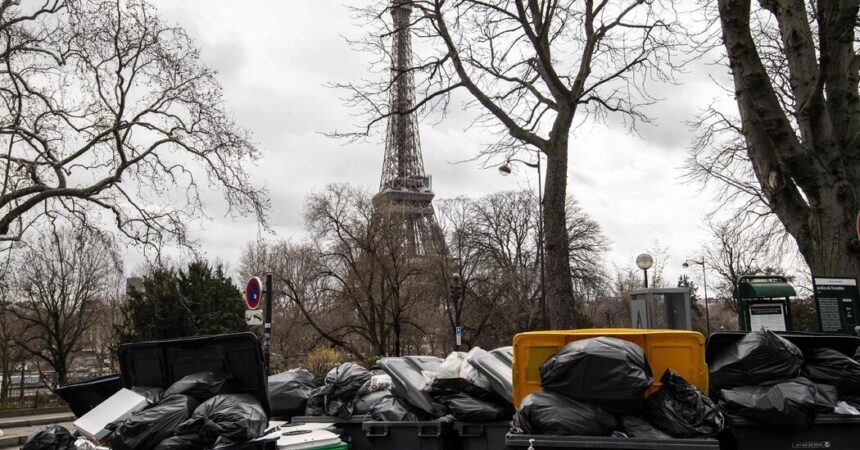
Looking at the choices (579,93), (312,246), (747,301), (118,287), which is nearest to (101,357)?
(118,287)

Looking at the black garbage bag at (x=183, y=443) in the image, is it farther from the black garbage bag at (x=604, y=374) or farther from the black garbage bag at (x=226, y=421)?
the black garbage bag at (x=604, y=374)

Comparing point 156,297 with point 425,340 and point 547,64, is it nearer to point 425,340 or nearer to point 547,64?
point 547,64

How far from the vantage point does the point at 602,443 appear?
155 inches

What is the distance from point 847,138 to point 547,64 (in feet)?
16.8

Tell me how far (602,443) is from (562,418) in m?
0.28

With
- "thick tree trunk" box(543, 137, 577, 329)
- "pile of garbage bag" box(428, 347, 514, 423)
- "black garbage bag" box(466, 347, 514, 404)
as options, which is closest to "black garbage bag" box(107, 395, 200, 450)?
"pile of garbage bag" box(428, 347, 514, 423)

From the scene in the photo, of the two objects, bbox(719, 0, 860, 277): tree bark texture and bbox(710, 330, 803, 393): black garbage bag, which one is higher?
bbox(719, 0, 860, 277): tree bark texture

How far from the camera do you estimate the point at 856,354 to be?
506 centimetres

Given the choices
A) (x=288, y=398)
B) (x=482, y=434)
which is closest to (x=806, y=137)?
(x=482, y=434)

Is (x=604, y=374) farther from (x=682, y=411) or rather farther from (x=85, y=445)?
(x=85, y=445)

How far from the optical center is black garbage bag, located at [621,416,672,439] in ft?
13.3

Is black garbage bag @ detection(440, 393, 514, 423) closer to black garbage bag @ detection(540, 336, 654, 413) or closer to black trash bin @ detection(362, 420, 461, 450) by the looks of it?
black trash bin @ detection(362, 420, 461, 450)

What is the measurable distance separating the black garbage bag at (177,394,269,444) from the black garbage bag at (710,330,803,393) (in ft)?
11.3

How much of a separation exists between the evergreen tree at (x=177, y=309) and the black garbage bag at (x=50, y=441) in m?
17.3
